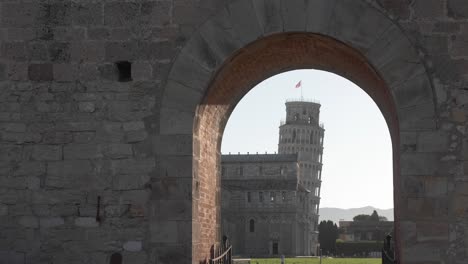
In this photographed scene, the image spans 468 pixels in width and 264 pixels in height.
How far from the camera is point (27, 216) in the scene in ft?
33.3

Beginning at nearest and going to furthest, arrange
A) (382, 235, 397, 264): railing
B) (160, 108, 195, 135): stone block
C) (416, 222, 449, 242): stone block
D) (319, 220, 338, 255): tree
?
1. (416, 222, 449, 242): stone block
2. (160, 108, 195, 135): stone block
3. (382, 235, 397, 264): railing
4. (319, 220, 338, 255): tree

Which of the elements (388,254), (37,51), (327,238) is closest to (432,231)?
(388,254)

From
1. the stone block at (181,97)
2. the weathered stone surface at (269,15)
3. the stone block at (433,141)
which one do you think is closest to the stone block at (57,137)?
the stone block at (181,97)

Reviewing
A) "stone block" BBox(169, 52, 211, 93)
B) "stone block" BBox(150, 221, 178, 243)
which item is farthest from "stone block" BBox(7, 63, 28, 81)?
"stone block" BBox(150, 221, 178, 243)

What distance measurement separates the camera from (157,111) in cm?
1007

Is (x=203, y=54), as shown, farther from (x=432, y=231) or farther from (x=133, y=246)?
(x=432, y=231)

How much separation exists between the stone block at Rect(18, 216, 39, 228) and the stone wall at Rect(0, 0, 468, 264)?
0.5 inches

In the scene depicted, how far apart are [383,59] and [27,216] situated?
5.17 m

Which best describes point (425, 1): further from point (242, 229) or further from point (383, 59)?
point (242, 229)

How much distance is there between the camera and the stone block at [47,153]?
10.2m

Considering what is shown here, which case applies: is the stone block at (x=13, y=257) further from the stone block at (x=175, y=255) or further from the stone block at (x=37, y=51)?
the stone block at (x=37, y=51)

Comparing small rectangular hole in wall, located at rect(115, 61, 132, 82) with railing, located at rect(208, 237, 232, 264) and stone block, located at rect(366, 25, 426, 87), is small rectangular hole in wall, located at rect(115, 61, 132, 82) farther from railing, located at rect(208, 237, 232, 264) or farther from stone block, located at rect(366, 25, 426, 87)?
stone block, located at rect(366, 25, 426, 87)

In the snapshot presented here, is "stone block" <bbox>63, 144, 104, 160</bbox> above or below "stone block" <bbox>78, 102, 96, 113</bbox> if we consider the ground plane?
below

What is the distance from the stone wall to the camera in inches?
376
